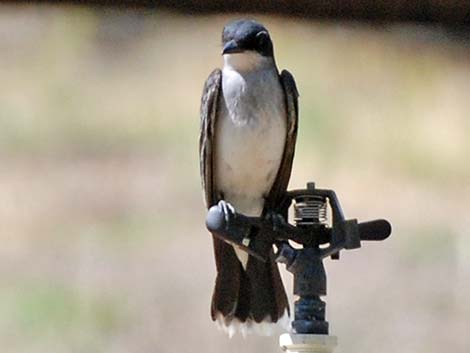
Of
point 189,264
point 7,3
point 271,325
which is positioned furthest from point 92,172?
point 271,325

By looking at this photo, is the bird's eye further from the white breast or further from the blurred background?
the blurred background

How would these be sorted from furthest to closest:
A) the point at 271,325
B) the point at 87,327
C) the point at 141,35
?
the point at 141,35 < the point at 87,327 < the point at 271,325

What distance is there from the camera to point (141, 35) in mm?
2146

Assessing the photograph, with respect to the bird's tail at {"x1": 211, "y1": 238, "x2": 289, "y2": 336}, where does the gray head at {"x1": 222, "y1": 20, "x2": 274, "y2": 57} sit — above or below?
above

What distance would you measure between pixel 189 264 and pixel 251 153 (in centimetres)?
49

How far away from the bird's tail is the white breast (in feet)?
0.57

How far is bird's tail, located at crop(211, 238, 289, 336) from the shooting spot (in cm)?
161

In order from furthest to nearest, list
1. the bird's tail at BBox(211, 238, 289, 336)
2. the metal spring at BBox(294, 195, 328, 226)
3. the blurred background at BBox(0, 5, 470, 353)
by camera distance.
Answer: the blurred background at BBox(0, 5, 470, 353) < the bird's tail at BBox(211, 238, 289, 336) < the metal spring at BBox(294, 195, 328, 226)

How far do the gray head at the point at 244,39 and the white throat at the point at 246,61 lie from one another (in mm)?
10

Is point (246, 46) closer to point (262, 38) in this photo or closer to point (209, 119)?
point (262, 38)

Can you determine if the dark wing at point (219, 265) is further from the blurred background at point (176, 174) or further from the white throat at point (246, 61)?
the blurred background at point (176, 174)

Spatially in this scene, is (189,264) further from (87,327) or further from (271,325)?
(271,325)

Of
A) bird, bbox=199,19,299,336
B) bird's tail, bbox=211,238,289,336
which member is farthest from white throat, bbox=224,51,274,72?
bird's tail, bbox=211,238,289,336

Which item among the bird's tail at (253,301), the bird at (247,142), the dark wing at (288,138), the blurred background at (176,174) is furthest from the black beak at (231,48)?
the blurred background at (176,174)
